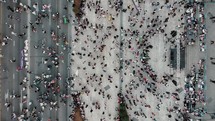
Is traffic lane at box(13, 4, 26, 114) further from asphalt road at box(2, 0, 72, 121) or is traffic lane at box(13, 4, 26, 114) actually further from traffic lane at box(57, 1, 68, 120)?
traffic lane at box(57, 1, 68, 120)

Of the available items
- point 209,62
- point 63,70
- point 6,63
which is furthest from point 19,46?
point 209,62

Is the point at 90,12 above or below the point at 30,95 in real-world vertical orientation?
above

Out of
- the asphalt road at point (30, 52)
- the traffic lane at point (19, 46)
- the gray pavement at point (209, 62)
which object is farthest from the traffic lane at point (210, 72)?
the traffic lane at point (19, 46)

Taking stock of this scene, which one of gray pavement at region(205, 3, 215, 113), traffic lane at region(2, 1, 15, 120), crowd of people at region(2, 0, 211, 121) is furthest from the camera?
gray pavement at region(205, 3, 215, 113)

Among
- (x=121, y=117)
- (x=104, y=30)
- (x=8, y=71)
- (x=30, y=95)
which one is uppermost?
(x=104, y=30)

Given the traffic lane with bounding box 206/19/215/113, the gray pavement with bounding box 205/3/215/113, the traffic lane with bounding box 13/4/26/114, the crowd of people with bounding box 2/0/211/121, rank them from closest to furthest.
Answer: the traffic lane with bounding box 13/4/26/114 → the crowd of people with bounding box 2/0/211/121 → the gray pavement with bounding box 205/3/215/113 → the traffic lane with bounding box 206/19/215/113

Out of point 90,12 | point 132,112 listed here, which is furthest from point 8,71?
point 132,112

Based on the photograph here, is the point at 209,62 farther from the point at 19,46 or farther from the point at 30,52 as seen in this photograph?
the point at 19,46

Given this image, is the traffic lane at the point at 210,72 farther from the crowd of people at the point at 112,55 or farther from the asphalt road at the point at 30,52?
the asphalt road at the point at 30,52

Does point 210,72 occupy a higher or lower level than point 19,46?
lower

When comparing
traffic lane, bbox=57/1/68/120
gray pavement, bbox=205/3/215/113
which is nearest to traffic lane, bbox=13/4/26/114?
traffic lane, bbox=57/1/68/120

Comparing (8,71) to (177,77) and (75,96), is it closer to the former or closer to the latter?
(75,96)
